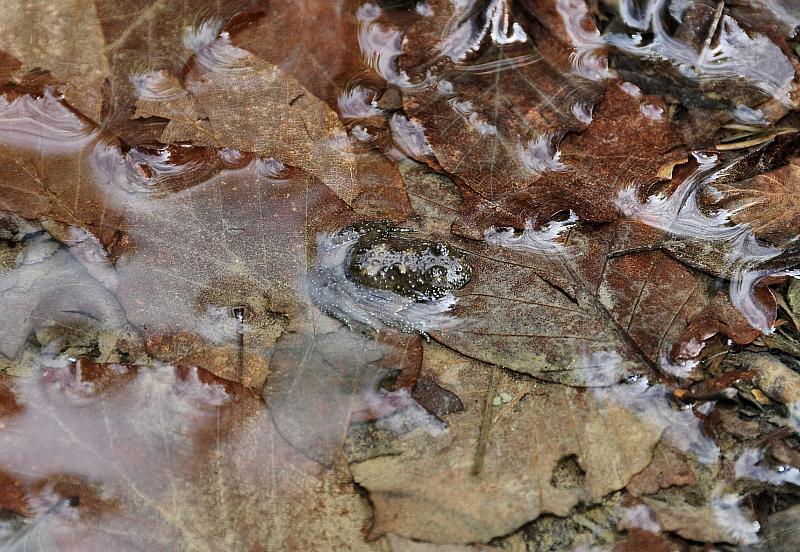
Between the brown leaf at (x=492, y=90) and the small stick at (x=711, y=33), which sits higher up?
the small stick at (x=711, y=33)

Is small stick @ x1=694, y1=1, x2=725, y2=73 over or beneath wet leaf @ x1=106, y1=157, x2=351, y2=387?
over

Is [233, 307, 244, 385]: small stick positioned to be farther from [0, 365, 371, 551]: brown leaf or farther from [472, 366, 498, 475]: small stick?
[472, 366, 498, 475]: small stick

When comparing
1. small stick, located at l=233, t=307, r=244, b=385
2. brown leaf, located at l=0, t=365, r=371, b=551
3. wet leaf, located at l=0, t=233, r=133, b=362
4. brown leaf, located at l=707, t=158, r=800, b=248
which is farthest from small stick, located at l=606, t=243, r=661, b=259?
wet leaf, located at l=0, t=233, r=133, b=362

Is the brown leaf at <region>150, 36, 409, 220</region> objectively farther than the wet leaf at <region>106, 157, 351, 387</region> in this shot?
Yes

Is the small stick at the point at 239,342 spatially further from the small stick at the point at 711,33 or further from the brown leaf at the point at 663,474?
the small stick at the point at 711,33

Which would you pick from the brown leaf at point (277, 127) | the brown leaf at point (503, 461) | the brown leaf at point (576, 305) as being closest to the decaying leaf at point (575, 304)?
the brown leaf at point (576, 305)

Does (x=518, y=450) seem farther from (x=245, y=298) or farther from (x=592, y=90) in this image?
(x=592, y=90)

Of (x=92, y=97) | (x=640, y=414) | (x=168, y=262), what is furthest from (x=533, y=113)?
(x=92, y=97)
